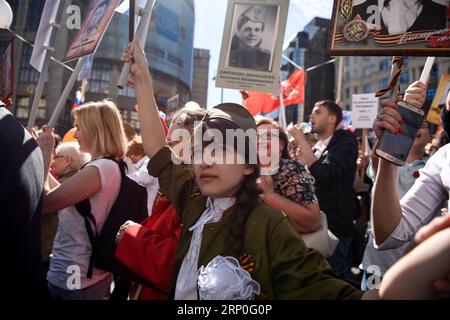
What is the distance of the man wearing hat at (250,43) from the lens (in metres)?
2.62

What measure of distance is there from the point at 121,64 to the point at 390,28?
47.0 m

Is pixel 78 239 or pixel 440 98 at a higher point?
pixel 440 98

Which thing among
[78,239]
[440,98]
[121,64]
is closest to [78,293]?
[78,239]

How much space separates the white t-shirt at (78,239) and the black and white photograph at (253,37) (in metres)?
1.19

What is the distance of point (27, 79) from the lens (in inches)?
1270

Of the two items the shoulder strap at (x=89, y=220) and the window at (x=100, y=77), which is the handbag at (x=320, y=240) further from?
the window at (x=100, y=77)

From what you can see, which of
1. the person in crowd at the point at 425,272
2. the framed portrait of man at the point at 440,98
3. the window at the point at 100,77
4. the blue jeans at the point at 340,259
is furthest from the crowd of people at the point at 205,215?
the window at the point at 100,77

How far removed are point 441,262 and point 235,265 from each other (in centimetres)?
67

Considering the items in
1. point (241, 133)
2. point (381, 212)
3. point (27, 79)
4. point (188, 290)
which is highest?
point (27, 79)

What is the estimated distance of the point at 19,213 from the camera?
4.26ft

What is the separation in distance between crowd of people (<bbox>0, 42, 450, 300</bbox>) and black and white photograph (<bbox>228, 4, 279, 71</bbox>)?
73 centimetres

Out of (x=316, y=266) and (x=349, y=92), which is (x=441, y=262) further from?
(x=349, y=92)

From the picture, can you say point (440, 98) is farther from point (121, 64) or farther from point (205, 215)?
point (121, 64)
